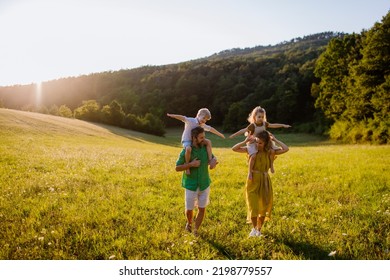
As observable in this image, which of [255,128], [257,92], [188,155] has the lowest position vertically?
[188,155]

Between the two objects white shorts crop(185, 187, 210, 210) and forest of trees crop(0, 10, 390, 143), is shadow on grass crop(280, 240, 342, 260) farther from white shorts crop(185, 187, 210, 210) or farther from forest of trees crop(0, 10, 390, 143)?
forest of trees crop(0, 10, 390, 143)

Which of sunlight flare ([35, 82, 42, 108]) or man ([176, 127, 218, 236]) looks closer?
man ([176, 127, 218, 236])

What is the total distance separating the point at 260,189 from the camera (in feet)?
20.3

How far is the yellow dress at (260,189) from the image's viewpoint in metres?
6.13

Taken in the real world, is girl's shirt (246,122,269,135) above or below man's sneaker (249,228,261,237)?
above

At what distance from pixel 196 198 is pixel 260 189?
1.33 m

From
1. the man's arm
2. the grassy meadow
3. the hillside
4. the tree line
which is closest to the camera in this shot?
the grassy meadow

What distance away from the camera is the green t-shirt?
607 centimetres

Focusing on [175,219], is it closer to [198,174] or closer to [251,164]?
[198,174]

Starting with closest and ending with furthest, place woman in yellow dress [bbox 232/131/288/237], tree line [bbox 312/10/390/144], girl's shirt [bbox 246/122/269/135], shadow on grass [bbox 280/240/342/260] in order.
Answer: shadow on grass [bbox 280/240/342/260] < woman in yellow dress [bbox 232/131/288/237] < girl's shirt [bbox 246/122/269/135] < tree line [bbox 312/10/390/144]

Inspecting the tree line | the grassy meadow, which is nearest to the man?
the grassy meadow

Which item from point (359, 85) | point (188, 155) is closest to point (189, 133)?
point (188, 155)

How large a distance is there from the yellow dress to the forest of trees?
3262 cm
